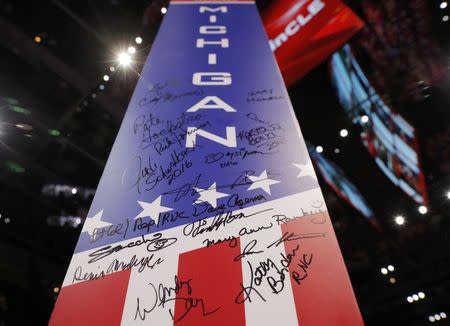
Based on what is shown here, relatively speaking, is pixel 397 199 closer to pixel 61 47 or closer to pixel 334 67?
pixel 334 67

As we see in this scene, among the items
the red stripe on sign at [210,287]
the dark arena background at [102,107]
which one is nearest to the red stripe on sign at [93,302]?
the red stripe on sign at [210,287]

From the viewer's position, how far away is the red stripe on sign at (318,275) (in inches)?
29.5

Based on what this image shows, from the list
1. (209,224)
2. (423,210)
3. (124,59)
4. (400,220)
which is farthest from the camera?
(400,220)

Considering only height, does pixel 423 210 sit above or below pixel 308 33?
above

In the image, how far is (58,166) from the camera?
17.3ft

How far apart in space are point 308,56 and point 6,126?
14.0 ft

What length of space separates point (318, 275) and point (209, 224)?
347mm

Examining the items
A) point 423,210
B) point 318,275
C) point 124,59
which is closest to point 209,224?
point 318,275

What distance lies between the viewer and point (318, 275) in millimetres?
815

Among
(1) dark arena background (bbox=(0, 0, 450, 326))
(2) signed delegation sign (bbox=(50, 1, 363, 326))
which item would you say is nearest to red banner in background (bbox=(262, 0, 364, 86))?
(2) signed delegation sign (bbox=(50, 1, 363, 326))

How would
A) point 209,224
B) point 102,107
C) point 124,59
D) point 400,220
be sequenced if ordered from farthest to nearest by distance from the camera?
1. point 400,220
2. point 102,107
3. point 124,59
4. point 209,224

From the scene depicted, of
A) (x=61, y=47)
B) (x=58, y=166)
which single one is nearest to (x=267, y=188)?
(x=58, y=166)

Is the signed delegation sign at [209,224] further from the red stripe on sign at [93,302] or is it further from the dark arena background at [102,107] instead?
the dark arena background at [102,107]

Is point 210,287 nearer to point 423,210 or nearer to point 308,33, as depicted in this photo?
point 308,33
